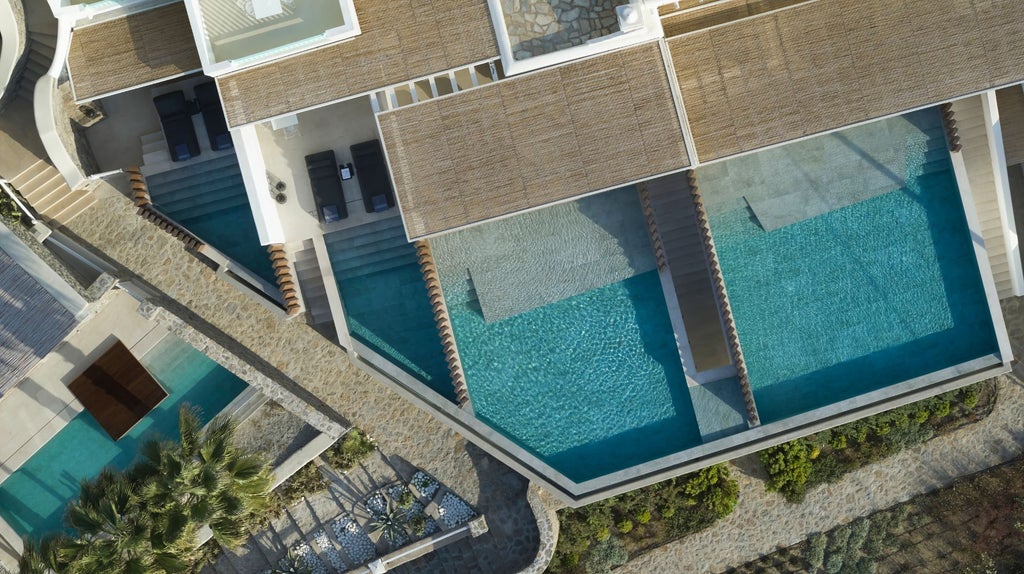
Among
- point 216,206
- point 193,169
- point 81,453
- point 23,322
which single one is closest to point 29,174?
point 23,322

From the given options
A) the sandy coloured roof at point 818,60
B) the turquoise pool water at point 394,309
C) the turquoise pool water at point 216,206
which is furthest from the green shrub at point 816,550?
the turquoise pool water at point 216,206

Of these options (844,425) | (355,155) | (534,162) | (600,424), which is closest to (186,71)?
(355,155)

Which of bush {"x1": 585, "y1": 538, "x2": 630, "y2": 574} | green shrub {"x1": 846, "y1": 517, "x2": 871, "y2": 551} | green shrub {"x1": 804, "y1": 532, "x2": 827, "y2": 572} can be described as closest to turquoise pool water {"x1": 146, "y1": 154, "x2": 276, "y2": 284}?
bush {"x1": 585, "y1": 538, "x2": 630, "y2": 574}

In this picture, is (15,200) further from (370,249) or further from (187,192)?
(370,249)

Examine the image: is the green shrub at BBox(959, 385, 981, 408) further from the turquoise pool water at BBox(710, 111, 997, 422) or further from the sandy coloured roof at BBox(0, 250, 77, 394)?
the sandy coloured roof at BBox(0, 250, 77, 394)

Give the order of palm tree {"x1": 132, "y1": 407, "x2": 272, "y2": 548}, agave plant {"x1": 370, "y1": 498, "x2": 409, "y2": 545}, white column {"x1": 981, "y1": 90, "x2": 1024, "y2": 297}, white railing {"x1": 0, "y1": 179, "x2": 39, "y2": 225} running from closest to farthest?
palm tree {"x1": 132, "y1": 407, "x2": 272, "y2": 548}
white column {"x1": 981, "y1": 90, "x2": 1024, "y2": 297}
white railing {"x1": 0, "y1": 179, "x2": 39, "y2": 225}
agave plant {"x1": 370, "y1": 498, "x2": 409, "y2": 545}
